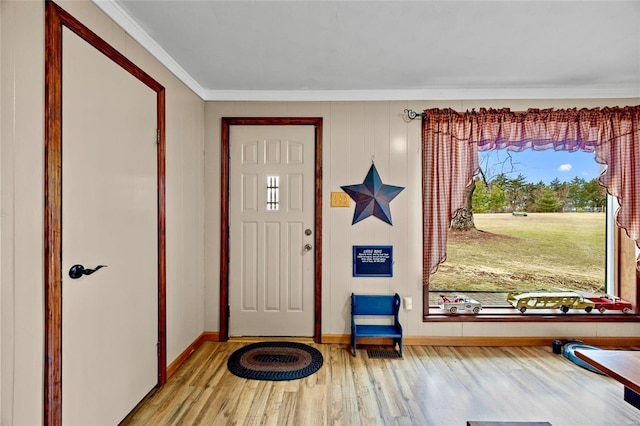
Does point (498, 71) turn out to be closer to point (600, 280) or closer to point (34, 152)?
point (600, 280)

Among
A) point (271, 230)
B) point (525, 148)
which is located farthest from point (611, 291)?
point (271, 230)

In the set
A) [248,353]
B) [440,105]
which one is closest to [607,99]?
[440,105]

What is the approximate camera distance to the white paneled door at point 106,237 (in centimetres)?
157

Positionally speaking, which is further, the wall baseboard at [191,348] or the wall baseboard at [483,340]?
the wall baseboard at [483,340]

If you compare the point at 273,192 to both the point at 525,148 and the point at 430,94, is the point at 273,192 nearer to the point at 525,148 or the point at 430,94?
the point at 430,94

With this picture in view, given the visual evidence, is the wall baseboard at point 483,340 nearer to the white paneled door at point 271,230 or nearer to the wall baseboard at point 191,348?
the wall baseboard at point 191,348

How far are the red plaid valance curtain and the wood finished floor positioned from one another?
0.90 meters

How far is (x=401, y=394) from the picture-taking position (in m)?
2.32

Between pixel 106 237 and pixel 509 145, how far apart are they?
3293 mm

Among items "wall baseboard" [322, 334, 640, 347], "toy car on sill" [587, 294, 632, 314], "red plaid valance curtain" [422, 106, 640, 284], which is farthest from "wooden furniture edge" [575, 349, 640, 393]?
"toy car on sill" [587, 294, 632, 314]

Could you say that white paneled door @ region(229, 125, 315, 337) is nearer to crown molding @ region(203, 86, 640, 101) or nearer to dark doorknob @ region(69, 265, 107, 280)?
crown molding @ region(203, 86, 640, 101)

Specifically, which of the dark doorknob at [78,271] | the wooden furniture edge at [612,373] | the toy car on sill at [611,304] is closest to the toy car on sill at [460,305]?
the toy car on sill at [611,304]

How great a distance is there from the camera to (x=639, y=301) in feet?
10.1

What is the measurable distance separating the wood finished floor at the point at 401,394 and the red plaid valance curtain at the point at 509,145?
900 mm
